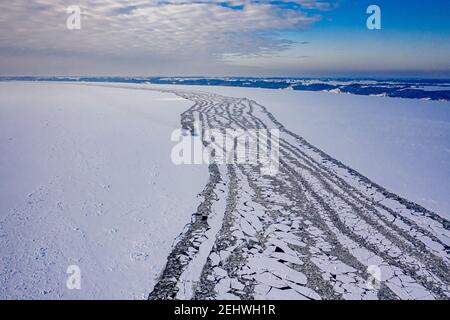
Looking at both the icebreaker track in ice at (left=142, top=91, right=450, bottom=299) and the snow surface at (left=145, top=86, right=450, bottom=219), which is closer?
the icebreaker track in ice at (left=142, top=91, right=450, bottom=299)

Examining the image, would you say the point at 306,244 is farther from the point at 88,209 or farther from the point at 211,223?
the point at 88,209

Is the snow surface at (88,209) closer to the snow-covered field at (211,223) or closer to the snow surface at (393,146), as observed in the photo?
the snow-covered field at (211,223)

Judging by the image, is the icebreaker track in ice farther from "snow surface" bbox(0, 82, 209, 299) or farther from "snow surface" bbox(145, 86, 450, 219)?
"snow surface" bbox(145, 86, 450, 219)

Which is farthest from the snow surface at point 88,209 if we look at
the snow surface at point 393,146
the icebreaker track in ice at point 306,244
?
the snow surface at point 393,146

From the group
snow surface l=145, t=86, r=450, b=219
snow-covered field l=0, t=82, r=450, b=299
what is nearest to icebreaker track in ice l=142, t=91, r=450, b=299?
snow-covered field l=0, t=82, r=450, b=299

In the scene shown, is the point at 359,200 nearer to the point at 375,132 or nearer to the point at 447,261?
the point at 447,261

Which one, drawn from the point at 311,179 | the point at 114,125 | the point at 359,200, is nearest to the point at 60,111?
the point at 114,125
